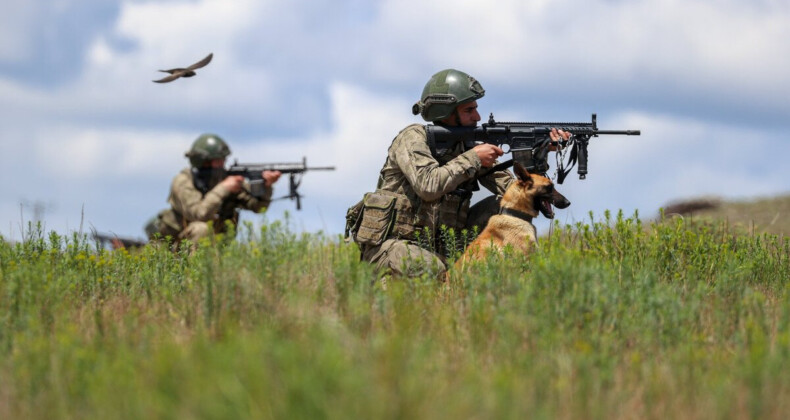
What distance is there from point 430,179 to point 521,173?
0.78m

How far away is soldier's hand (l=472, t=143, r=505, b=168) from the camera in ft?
24.0

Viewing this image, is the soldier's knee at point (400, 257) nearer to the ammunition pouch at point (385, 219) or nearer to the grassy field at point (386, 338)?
the ammunition pouch at point (385, 219)

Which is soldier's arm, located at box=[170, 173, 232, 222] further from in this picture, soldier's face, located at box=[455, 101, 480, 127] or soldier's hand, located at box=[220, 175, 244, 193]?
soldier's face, located at box=[455, 101, 480, 127]

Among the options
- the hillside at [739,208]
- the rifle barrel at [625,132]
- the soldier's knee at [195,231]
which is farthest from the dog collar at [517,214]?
the hillside at [739,208]

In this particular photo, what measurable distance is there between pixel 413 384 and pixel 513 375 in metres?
0.81

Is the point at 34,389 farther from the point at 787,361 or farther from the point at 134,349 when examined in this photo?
the point at 787,361

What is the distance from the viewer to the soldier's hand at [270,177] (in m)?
13.2

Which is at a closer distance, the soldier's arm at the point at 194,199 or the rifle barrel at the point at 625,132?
the rifle barrel at the point at 625,132

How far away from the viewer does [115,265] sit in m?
7.34

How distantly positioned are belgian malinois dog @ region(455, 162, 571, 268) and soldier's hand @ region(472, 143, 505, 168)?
0.24 m

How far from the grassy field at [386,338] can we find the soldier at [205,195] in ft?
17.0

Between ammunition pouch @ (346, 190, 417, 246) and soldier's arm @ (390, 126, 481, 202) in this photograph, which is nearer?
soldier's arm @ (390, 126, 481, 202)

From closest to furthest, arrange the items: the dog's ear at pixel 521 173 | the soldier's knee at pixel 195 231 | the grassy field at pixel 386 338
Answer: the grassy field at pixel 386 338, the dog's ear at pixel 521 173, the soldier's knee at pixel 195 231

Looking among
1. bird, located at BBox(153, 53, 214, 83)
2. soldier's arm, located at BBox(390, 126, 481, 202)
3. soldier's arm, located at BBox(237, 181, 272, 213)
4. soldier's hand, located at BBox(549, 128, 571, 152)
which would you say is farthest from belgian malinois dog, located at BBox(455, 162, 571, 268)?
soldier's arm, located at BBox(237, 181, 272, 213)
